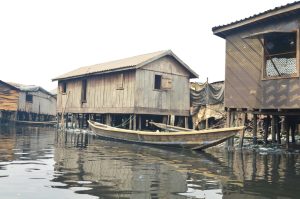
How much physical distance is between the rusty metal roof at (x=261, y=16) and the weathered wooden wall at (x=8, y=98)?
27931 millimetres

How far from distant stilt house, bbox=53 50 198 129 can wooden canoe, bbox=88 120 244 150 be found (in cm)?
283

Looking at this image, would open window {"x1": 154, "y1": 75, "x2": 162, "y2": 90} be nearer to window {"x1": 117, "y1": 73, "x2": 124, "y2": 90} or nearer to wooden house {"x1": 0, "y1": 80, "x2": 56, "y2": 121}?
window {"x1": 117, "y1": 73, "x2": 124, "y2": 90}

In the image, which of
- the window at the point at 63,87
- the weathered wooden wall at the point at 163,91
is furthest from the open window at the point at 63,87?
the weathered wooden wall at the point at 163,91

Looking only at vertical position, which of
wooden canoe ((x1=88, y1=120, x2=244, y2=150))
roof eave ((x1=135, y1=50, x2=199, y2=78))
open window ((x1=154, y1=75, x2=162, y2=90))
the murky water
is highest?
roof eave ((x1=135, y1=50, x2=199, y2=78))

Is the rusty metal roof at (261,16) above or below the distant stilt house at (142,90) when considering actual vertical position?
above

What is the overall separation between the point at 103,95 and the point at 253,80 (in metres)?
11.8

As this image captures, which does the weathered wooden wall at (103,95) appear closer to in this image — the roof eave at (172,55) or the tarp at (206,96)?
the roof eave at (172,55)

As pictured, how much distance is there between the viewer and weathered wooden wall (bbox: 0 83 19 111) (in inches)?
1447

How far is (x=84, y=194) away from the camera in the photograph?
6.05m

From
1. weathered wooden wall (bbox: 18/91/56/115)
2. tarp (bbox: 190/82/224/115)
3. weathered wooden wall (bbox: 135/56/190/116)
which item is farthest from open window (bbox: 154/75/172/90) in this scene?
weathered wooden wall (bbox: 18/91/56/115)

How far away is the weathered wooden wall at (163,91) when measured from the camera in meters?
20.9

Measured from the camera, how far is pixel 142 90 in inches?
820

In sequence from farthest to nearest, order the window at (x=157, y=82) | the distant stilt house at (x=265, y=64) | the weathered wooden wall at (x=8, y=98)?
the weathered wooden wall at (x=8, y=98) < the window at (x=157, y=82) < the distant stilt house at (x=265, y=64)

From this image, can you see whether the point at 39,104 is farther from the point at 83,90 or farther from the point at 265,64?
the point at 265,64
